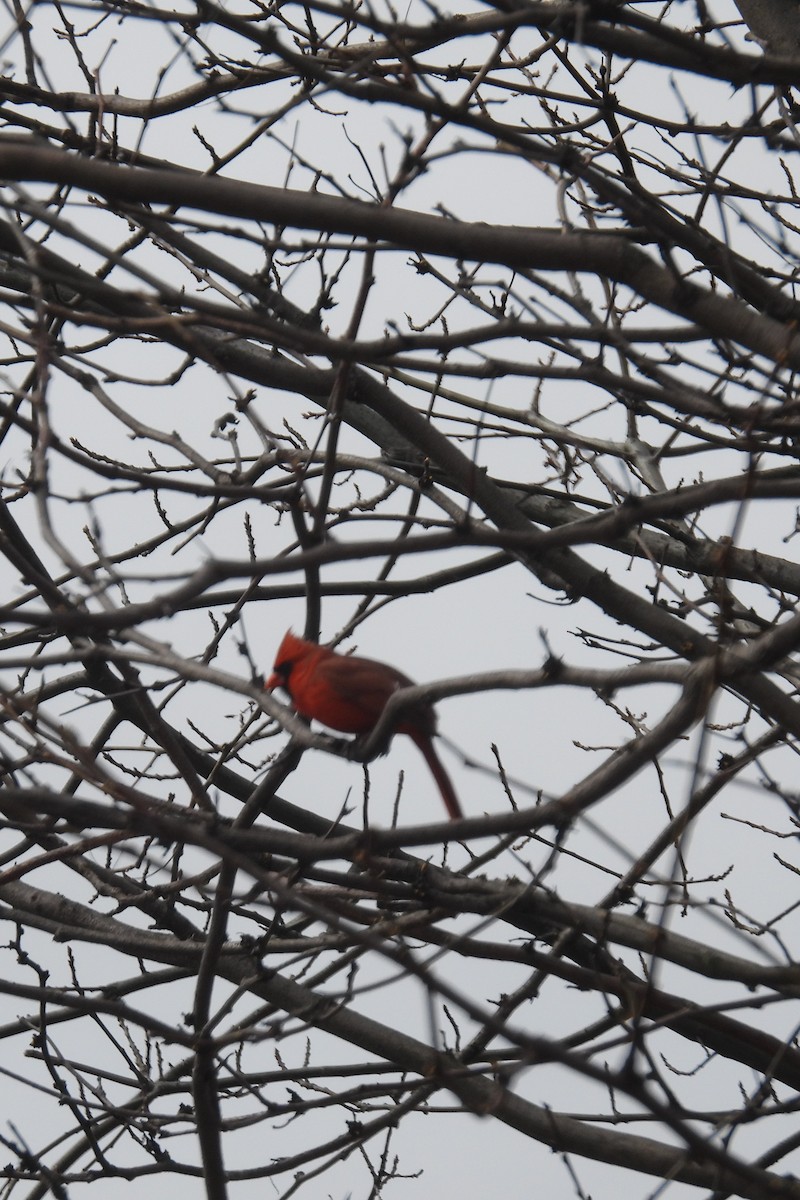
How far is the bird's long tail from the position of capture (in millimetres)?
4652

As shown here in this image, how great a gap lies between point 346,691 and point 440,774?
1.67ft

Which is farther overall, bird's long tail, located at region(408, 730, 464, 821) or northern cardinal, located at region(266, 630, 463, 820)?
bird's long tail, located at region(408, 730, 464, 821)

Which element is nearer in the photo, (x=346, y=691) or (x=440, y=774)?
(x=346, y=691)

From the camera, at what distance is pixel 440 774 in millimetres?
4676

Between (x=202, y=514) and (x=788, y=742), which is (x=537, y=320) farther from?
(x=202, y=514)

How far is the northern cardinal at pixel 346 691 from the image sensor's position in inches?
173

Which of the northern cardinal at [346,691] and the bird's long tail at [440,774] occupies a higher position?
the northern cardinal at [346,691]

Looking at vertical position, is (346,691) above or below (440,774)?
above

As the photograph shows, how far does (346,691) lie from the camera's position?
4.42 meters

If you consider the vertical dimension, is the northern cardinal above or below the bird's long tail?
above

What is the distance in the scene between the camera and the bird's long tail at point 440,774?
4.65 m

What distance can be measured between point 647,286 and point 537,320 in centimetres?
30

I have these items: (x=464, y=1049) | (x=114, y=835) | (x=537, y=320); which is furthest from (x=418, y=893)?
(x=537, y=320)

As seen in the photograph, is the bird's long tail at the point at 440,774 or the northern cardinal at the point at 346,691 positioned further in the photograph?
the bird's long tail at the point at 440,774
